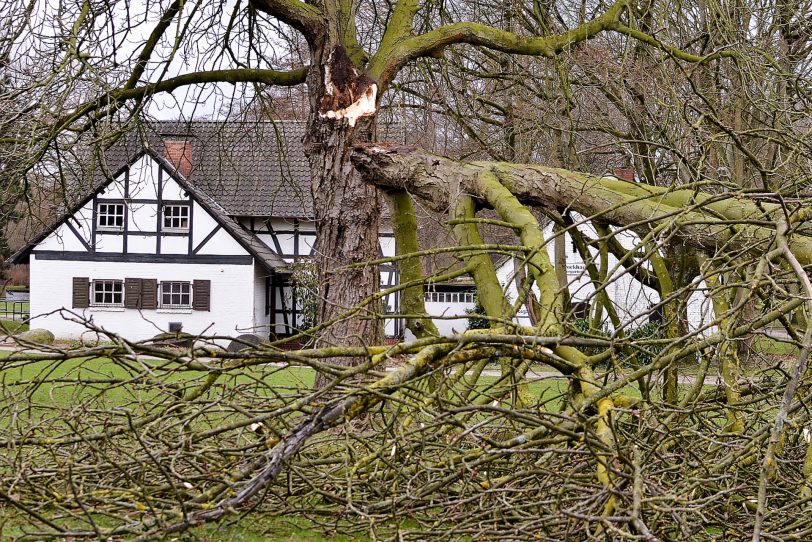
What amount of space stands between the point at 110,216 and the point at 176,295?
296 centimetres

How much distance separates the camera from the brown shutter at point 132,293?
27.8 metres

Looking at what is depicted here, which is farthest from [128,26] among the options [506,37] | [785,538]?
[785,538]

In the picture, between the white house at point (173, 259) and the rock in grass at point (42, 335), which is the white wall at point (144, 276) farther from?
the rock in grass at point (42, 335)

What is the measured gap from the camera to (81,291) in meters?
27.8

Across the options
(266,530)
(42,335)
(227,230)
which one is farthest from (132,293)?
(266,530)

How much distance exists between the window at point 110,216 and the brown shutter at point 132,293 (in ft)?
5.22

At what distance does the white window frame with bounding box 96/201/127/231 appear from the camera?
91.0ft

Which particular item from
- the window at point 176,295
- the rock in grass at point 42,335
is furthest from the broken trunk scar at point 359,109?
the window at point 176,295

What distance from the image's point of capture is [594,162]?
15359 millimetres

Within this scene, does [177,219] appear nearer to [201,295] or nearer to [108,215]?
[108,215]

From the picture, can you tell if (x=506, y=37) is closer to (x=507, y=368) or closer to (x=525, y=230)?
(x=525, y=230)

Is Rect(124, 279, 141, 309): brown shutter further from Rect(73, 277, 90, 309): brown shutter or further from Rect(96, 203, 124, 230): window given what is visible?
Rect(96, 203, 124, 230): window

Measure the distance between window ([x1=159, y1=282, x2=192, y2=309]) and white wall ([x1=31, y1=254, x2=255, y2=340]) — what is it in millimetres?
159

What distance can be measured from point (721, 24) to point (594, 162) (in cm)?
602
